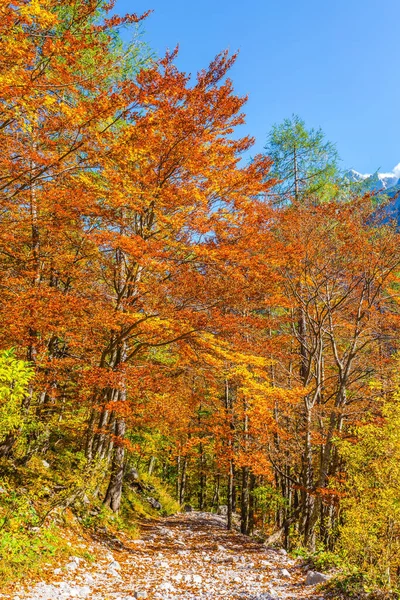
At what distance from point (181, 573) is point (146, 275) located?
26.0ft

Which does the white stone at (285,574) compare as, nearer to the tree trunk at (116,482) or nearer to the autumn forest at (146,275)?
the autumn forest at (146,275)

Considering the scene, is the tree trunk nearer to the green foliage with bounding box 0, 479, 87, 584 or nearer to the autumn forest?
the autumn forest

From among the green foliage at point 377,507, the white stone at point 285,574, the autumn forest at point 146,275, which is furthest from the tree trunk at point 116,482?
the green foliage at point 377,507

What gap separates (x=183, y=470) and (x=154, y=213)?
2028 centimetres

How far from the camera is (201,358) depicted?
11617 mm

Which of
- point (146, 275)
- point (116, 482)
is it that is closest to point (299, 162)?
point (146, 275)

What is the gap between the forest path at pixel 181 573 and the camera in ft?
21.5

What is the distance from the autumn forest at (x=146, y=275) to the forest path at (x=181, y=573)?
2.84 feet

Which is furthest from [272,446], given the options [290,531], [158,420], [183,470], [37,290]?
[183,470]

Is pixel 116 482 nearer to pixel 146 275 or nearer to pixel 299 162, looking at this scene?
pixel 146 275

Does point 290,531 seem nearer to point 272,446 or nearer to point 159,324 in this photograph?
point 272,446

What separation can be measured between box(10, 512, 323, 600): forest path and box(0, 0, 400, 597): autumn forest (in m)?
0.87

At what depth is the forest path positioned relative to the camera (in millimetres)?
6539

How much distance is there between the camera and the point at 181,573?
8.53 m
